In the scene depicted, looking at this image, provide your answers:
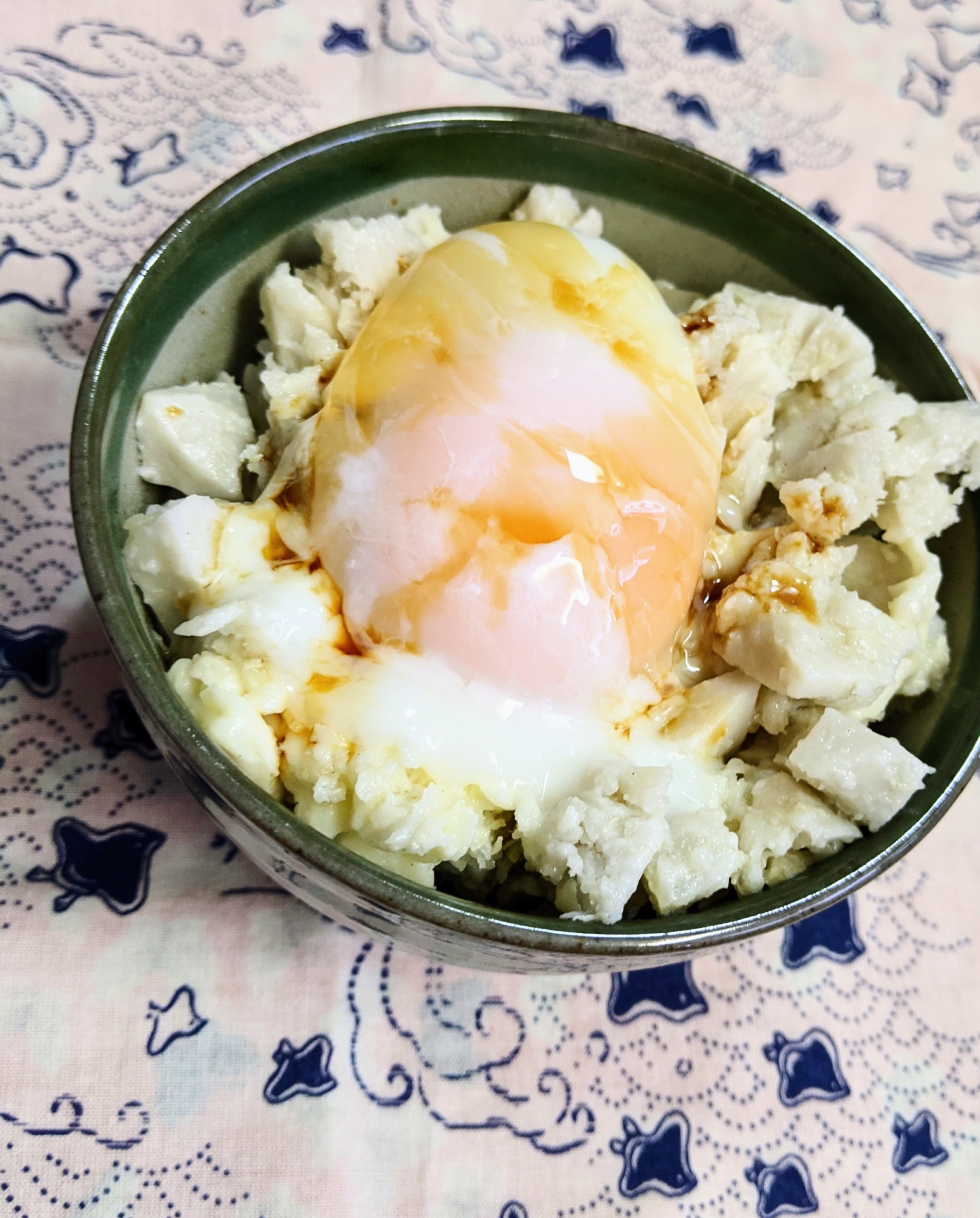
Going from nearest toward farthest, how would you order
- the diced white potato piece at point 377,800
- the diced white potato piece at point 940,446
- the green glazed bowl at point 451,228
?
the green glazed bowl at point 451,228
the diced white potato piece at point 377,800
the diced white potato piece at point 940,446

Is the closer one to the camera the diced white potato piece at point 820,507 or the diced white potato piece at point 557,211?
the diced white potato piece at point 820,507

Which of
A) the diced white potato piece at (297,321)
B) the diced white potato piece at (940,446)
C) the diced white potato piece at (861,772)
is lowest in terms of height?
the diced white potato piece at (861,772)

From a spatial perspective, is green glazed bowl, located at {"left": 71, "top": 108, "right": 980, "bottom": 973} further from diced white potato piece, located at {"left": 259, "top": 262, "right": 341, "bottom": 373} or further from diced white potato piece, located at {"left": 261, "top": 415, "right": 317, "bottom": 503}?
diced white potato piece, located at {"left": 261, "top": 415, "right": 317, "bottom": 503}

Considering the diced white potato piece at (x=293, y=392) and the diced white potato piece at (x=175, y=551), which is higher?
the diced white potato piece at (x=293, y=392)

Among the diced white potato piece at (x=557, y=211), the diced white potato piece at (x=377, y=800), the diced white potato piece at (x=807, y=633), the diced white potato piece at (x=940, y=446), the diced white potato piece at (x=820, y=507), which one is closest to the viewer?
the diced white potato piece at (x=377, y=800)

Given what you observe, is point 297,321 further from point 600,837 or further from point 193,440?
point 600,837

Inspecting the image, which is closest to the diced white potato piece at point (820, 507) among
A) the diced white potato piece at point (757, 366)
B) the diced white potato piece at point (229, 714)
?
the diced white potato piece at point (757, 366)

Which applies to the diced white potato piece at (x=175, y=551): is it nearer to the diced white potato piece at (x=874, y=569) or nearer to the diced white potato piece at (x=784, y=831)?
the diced white potato piece at (x=784, y=831)

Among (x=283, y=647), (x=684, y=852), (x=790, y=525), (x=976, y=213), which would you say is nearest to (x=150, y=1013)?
(x=283, y=647)
